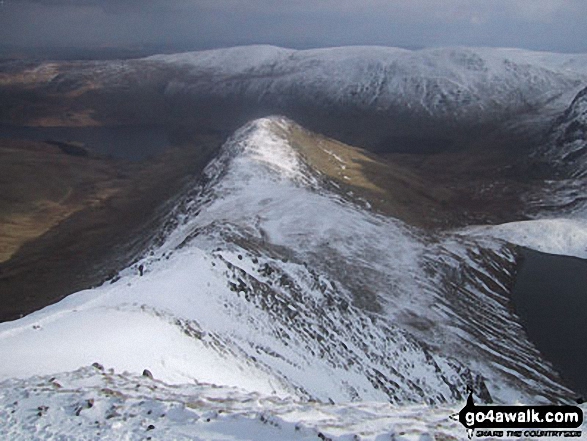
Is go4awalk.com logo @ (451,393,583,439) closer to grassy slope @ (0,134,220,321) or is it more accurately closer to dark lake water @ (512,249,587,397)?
dark lake water @ (512,249,587,397)

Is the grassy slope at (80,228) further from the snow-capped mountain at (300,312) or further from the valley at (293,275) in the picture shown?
the snow-capped mountain at (300,312)

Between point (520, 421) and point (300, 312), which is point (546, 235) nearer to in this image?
point (300, 312)

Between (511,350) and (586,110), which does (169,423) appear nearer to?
(511,350)

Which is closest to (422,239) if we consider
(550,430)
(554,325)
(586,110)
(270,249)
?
(554,325)

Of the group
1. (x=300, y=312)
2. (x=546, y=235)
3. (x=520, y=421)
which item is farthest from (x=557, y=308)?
(x=520, y=421)

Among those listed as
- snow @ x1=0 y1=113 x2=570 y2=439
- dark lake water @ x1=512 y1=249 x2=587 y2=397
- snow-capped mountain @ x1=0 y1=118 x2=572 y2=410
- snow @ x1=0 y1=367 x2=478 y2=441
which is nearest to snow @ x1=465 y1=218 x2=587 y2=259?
dark lake water @ x1=512 y1=249 x2=587 y2=397

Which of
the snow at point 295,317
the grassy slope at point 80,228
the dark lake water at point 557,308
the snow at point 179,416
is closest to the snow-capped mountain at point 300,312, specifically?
the snow at point 295,317
